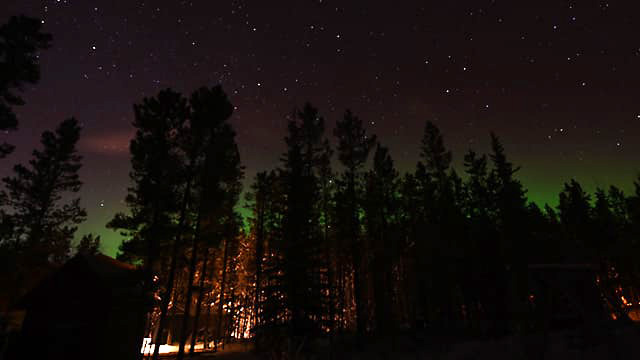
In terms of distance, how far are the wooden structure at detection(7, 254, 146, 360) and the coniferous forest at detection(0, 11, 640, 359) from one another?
1694 mm

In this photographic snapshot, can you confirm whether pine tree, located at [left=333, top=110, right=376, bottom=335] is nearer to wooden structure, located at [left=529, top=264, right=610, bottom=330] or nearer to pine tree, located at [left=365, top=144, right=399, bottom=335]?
pine tree, located at [left=365, top=144, right=399, bottom=335]

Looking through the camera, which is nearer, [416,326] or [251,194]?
[416,326]

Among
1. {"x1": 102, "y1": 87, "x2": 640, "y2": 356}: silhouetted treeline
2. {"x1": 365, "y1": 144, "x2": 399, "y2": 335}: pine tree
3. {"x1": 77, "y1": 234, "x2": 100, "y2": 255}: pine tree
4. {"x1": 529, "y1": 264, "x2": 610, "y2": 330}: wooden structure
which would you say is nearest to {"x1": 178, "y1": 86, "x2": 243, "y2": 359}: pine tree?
{"x1": 102, "y1": 87, "x2": 640, "y2": 356}: silhouetted treeline

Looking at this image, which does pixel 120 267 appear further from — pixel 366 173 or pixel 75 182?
pixel 366 173

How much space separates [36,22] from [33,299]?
1455cm

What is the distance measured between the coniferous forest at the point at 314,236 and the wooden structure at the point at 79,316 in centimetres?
169

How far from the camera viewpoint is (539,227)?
39.0 meters

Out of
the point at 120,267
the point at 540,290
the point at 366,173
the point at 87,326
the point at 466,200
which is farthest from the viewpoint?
the point at 466,200

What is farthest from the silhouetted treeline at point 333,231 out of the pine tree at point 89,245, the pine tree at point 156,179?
the pine tree at point 89,245

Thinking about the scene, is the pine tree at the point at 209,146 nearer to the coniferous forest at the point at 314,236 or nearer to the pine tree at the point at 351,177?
the coniferous forest at the point at 314,236

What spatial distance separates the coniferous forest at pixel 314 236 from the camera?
16766 millimetres

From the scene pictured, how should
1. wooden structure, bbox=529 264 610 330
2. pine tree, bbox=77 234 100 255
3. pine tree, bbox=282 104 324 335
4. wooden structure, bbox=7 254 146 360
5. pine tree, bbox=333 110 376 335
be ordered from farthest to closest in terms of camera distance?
pine tree, bbox=77 234 100 255 < pine tree, bbox=333 110 376 335 < pine tree, bbox=282 104 324 335 < wooden structure, bbox=7 254 146 360 < wooden structure, bbox=529 264 610 330

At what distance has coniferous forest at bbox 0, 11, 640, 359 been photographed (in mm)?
16766

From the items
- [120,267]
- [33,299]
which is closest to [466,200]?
[120,267]
